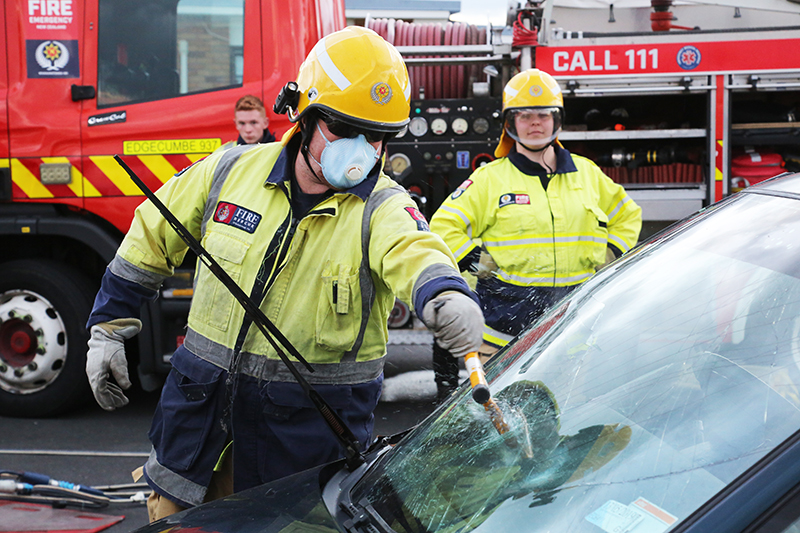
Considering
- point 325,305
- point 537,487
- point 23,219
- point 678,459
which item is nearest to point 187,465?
point 325,305

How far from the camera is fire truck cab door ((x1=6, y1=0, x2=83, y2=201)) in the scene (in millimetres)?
4387

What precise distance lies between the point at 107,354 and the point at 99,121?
8.78ft

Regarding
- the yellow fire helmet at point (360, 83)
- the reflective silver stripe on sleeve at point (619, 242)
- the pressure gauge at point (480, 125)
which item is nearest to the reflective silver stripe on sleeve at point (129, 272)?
the yellow fire helmet at point (360, 83)

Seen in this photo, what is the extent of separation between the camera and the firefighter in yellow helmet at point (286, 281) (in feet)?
6.77

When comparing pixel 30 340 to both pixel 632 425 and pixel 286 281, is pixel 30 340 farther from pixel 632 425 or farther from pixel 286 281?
pixel 632 425

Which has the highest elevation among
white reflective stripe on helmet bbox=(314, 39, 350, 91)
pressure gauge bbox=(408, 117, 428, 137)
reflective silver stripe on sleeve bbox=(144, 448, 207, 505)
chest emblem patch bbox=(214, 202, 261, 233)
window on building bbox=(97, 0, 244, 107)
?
window on building bbox=(97, 0, 244, 107)

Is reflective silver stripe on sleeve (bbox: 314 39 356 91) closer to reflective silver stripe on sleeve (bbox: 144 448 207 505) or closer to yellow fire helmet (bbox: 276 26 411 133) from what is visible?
yellow fire helmet (bbox: 276 26 411 133)

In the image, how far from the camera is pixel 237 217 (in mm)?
2129

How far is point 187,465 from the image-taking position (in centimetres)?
213

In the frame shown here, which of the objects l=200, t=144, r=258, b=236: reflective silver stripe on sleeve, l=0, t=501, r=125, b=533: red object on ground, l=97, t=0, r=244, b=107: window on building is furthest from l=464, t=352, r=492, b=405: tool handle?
l=97, t=0, r=244, b=107: window on building

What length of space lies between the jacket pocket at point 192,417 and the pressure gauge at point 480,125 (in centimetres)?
345

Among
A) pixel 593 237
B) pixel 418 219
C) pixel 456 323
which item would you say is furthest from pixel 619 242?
pixel 456 323

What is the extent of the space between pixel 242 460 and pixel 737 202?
4.44ft

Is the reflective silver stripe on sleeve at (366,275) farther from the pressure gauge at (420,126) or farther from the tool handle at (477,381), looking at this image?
the pressure gauge at (420,126)
